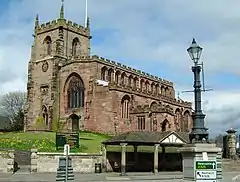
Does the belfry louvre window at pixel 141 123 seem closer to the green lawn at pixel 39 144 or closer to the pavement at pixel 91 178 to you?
the green lawn at pixel 39 144

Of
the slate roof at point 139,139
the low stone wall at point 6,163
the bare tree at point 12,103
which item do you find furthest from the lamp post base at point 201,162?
the bare tree at point 12,103

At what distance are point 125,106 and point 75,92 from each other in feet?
28.2

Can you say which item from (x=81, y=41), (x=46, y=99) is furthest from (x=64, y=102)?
(x=81, y=41)

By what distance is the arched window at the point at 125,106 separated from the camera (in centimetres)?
6650

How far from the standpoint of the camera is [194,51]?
13.9 meters

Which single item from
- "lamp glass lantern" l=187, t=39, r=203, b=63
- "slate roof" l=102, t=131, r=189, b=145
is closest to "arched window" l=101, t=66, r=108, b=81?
"slate roof" l=102, t=131, r=189, b=145

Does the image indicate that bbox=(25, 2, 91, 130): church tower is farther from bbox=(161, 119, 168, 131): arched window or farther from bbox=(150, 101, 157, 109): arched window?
bbox=(161, 119, 168, 131): arched window

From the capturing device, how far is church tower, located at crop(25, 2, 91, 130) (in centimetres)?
7150

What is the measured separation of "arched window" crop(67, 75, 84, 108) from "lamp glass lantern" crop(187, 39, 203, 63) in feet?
179

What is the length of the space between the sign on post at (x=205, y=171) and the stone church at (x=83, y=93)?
51.0 m

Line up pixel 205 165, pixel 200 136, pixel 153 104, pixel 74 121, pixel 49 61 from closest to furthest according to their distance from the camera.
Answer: pixel 205 165 < pixel 200 136 < pixel 74 121 < pixel 153 104 < pixel 49 61

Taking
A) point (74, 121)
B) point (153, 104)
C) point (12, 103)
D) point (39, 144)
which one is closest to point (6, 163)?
point (39, 144)

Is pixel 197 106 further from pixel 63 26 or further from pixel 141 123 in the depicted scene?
pixel 63 26

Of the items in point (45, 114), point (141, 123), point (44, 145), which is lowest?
point (44, 145)
